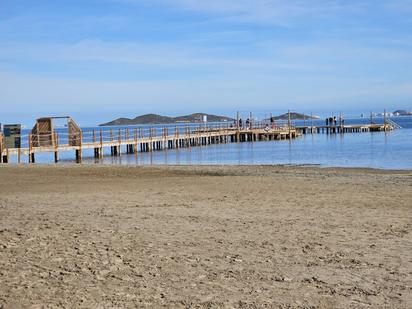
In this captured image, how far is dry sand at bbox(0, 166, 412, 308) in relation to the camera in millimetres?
5293

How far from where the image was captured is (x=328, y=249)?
23.6 ft

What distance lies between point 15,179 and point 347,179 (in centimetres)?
949

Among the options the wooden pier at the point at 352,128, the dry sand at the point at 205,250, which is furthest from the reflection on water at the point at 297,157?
the wooden pier at the point at 352,128

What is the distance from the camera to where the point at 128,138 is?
4916 centimetres

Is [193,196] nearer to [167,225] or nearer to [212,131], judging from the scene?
[167,225]

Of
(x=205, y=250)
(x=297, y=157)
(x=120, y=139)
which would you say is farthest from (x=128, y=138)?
(x=205, y=250)

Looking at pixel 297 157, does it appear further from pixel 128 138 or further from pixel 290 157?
pixel 128 138

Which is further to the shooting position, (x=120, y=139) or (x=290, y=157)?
(x=120, y=139)

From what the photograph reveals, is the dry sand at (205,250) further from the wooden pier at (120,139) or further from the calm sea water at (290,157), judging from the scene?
the wooden pier at (120,139)

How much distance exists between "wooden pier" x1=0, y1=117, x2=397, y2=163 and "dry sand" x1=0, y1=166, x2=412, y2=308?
22.8 m

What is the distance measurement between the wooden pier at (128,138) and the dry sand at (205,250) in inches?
896

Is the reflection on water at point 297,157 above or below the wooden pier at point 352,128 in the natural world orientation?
below

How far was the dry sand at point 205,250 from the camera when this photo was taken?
5293 mm

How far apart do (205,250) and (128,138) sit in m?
42.6
